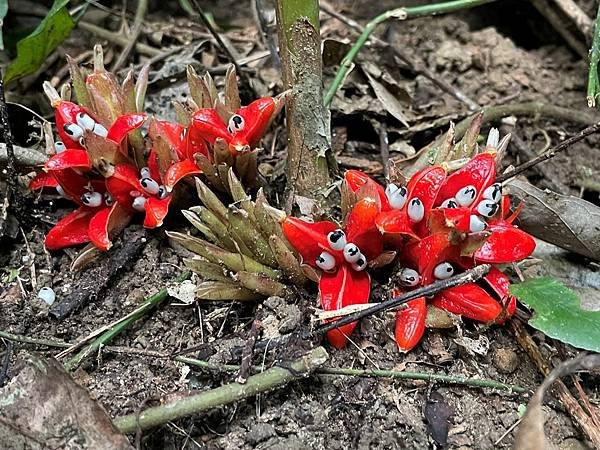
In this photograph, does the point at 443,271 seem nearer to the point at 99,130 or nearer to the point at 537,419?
the point at 537,419

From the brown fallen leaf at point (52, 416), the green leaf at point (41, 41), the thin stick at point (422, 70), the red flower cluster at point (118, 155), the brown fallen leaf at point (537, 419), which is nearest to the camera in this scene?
the brown fallen leaf at point (537, 419)

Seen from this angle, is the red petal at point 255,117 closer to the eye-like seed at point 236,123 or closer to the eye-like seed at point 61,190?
the eye-like seed at point 236,123

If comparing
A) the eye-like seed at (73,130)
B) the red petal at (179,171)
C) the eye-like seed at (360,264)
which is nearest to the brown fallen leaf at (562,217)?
the eye-like seed at (360,264)

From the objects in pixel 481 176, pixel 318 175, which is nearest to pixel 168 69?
pixel 318 175

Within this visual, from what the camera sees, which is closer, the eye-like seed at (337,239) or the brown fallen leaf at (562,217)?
the eye-like seed at (337,239)

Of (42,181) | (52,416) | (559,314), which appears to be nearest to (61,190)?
(42,181)

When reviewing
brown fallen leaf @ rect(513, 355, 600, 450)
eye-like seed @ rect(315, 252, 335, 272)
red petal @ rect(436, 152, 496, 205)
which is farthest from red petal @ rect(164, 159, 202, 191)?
brown fallen leaf @ rect(513, 355, 600, 450)
